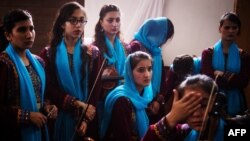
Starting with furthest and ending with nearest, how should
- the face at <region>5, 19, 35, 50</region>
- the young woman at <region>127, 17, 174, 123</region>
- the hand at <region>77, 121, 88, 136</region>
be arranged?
the young woman at <region>127, 17, 174, 123</region>
the hand at <region>77, 121, 88, 136</region>
the face at <region>5, 19, 35, 50</region>

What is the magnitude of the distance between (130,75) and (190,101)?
129 cm

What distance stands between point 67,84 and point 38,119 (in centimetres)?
44

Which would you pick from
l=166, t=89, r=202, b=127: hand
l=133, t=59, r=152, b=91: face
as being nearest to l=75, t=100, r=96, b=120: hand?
l=133, t=59, r=152, b=91: face

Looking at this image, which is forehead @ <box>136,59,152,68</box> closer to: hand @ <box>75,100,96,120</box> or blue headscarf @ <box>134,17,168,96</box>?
hand @ <box>75,100,96,120</box>

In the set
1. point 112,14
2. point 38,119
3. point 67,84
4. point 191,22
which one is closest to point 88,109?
point 67,84

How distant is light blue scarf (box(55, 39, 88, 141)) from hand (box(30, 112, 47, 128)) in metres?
0.38

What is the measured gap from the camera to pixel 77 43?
2529mm

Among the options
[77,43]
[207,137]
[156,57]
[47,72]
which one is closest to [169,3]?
[156,57]

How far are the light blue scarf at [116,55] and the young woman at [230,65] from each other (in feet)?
2.31

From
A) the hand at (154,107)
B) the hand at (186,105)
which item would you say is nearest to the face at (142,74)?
the hand at (154,107)

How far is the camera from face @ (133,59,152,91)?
7.73 feet

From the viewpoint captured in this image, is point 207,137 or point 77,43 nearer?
point 207,137

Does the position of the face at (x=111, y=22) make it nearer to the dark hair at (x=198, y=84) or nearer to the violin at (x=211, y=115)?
the dark hair at (x=198, y=84)

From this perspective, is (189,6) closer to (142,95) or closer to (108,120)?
(142,95)
